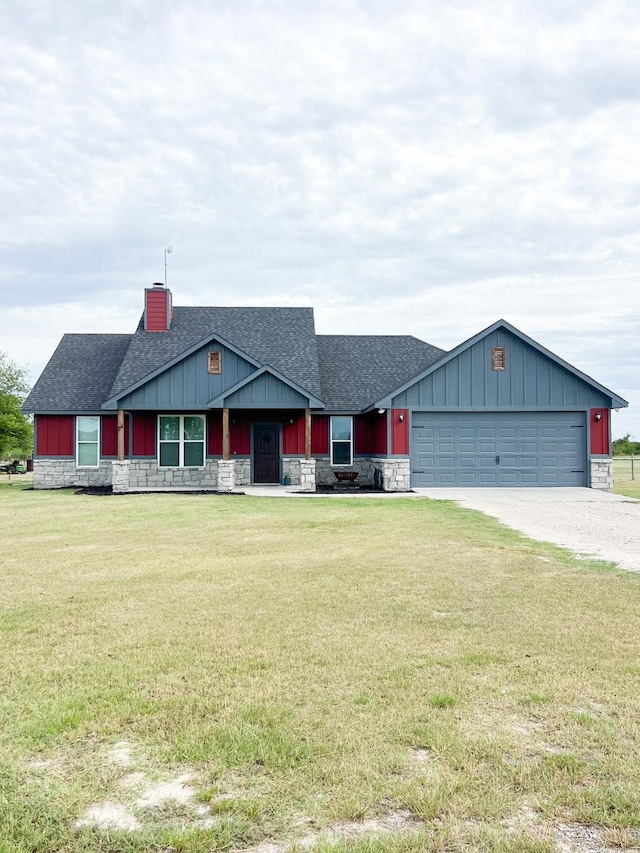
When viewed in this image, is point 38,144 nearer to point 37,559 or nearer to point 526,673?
point 37,559

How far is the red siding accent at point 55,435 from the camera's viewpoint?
2430 centimetres

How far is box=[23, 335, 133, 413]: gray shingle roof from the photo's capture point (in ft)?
79.4

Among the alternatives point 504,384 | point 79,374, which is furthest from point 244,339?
point 504,384

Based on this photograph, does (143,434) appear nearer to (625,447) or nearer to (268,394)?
(268,394)

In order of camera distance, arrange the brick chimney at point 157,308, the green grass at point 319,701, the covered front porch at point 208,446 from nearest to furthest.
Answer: the green grass at point 319,701, the covered front porch at point 208,446, the brick chimney at point 157,308

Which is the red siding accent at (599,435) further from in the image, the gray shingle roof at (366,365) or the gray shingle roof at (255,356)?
the gray shingle roof at (255,356)

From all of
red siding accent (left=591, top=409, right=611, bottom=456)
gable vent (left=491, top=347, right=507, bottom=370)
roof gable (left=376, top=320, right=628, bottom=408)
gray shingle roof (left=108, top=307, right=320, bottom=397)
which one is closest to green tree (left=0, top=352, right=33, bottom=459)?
gray shingle roof (left=108, top=307, right=320, bottom=397)

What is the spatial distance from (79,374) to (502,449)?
16475 mm

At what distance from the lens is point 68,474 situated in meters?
24.3

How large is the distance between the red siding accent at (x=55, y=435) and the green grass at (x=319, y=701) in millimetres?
16888

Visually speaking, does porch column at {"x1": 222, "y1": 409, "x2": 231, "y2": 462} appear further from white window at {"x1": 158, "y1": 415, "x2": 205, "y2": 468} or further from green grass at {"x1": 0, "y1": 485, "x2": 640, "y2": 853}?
green grass at {"x1": 0, "y1": 485, "x2": 640, "y2": 853}

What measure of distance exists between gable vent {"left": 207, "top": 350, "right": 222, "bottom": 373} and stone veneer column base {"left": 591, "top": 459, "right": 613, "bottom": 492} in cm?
1344

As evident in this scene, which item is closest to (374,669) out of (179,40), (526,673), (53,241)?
(526,673)

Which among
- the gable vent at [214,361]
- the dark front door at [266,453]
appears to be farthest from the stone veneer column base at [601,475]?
the gable vent at [214,361]
